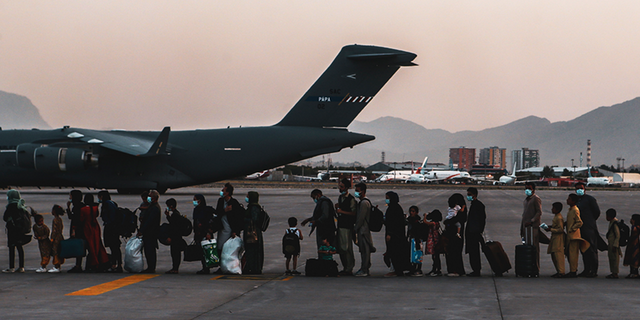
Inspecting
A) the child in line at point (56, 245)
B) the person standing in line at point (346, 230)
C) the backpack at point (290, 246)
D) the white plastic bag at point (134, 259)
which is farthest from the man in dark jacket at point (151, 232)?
the person standing in line at point (346, 230)

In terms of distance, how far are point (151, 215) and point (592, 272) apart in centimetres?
846

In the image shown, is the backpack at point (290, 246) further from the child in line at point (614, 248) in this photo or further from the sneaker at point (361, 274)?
the child in line at point (614, 248)

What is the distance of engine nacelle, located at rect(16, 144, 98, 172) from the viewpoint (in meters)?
35.5

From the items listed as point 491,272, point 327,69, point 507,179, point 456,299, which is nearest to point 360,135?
point 327,69

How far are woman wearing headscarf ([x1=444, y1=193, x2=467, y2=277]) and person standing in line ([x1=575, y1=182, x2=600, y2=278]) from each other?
7.44 feet

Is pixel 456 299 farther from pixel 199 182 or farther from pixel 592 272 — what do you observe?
pixel 199 182

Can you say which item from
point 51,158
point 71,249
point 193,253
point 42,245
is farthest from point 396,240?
point 51,158

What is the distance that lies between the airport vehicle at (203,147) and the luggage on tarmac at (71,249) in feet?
75.4

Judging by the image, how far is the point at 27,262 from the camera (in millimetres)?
13203

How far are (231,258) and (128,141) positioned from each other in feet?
92.2

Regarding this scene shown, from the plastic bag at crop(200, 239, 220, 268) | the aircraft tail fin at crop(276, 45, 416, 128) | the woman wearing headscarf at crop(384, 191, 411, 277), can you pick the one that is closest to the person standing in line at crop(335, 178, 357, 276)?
the woman wearing headscarf at crop(384, 191, 411, 277)

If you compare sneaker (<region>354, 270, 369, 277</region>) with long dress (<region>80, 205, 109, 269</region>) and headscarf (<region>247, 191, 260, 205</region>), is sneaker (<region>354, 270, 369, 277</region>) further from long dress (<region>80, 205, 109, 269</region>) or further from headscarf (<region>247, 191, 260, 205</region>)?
long dress (<region>80, 205, 109, 269</region>)

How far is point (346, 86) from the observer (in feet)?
116

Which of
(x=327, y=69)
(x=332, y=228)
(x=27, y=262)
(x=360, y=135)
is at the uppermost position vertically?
(x=327, y=69)
